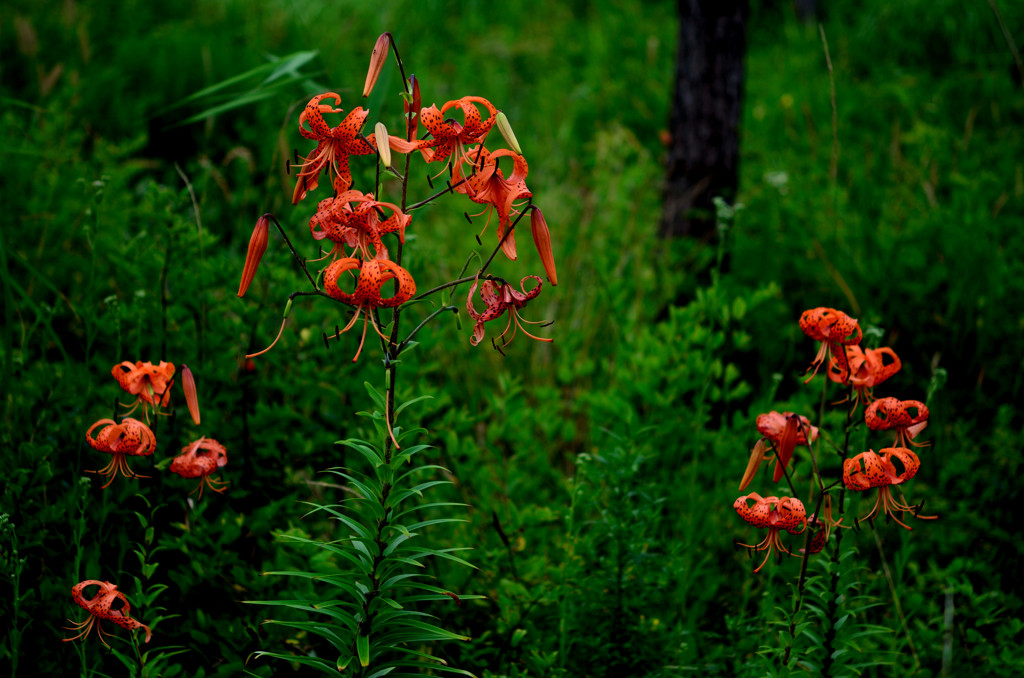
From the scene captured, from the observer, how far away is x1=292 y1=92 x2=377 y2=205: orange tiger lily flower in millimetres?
996

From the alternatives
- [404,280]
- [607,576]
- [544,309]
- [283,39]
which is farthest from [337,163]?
[283,39]

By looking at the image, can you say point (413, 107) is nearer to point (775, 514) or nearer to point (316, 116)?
point (316, 116)

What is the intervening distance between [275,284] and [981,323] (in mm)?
2109

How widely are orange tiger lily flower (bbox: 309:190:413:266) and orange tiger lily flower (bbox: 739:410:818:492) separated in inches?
23.9

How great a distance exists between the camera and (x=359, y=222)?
0.96m

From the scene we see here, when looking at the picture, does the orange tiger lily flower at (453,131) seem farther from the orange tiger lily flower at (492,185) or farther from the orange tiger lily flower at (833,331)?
the orange tiger lily flower at (833,331)

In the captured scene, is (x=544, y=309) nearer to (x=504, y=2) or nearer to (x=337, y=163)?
(x=337, y=163)

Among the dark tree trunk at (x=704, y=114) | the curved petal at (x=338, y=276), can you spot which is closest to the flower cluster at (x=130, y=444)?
the curved petal at (x=338, y=276)

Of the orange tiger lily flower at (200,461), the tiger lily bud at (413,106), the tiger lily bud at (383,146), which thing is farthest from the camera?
the orange tiger lily flower at (200,461)

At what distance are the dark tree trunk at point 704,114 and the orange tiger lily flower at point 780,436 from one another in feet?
5.50

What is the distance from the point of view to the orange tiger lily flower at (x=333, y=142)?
996 mm

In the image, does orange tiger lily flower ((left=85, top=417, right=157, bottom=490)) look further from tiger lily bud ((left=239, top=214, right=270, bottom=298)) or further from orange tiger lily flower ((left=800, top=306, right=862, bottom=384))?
orange tiger lily flower ((left=800, top=306, right=862, bottom=384))

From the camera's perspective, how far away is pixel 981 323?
233 cm

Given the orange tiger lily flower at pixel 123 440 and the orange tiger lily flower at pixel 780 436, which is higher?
the orange tiger lily flower at pixel 780 436
